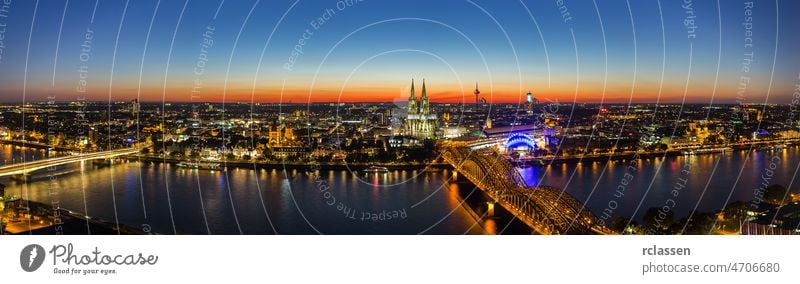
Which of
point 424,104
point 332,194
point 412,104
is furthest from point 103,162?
point 424,104

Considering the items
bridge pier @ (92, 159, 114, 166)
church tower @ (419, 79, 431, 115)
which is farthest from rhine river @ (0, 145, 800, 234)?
church tower @ (419, 79, 431, 115)

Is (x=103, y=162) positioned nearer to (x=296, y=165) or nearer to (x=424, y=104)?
(x=296, y=165)

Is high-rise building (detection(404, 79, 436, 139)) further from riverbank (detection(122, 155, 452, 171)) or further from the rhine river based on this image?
the rhine river

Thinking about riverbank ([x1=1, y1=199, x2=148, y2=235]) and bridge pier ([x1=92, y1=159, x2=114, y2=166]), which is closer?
riverbank ([x1=1, y1=199, x2=148, y2=235])

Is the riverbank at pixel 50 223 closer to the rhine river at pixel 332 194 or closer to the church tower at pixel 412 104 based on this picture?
the rhine river at pixel 332 194

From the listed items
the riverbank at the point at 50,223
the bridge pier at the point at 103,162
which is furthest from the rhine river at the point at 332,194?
the riverbank at the point at 50,223
